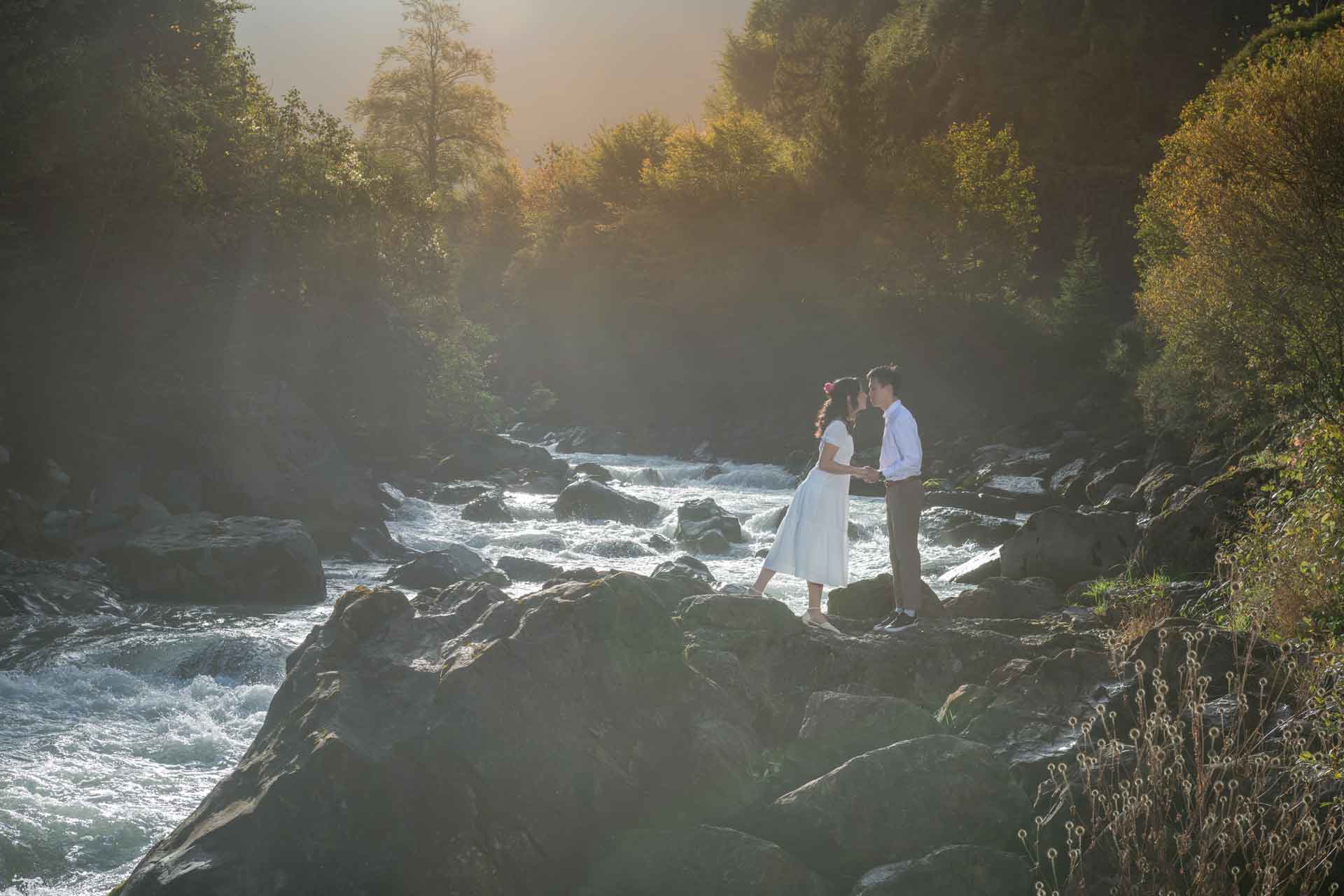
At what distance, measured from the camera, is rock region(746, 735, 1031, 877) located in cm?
577

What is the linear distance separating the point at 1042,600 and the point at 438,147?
58.9 m

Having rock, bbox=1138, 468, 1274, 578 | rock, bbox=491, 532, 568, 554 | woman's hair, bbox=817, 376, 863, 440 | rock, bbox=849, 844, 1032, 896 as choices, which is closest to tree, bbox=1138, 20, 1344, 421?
rock, bbox=1138, 468, 1274, 578

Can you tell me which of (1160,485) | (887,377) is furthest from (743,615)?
(1160,485)

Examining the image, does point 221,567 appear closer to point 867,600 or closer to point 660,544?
point 660,544

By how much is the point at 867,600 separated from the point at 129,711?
7.70m

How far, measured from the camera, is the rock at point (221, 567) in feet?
51.2

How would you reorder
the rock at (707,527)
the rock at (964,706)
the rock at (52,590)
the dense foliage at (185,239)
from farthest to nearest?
the rock at (707,527), the dense foliage at (185,239), the rock at (52,590), the rock at (964,706)

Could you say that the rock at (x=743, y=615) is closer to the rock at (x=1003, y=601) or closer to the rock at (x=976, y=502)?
the rock at (x=1003, y=601)

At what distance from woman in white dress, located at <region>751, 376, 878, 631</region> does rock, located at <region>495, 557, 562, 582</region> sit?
23.8 feet

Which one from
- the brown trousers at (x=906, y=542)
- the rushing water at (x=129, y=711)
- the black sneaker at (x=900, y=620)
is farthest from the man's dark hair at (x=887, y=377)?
the rushing water at (x=129, y=711)

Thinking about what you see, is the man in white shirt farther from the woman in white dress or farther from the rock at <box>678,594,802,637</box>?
the rock at <box>678,594,802,637</box>

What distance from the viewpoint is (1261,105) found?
18062 millimetres

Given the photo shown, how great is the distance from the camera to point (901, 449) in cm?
1053

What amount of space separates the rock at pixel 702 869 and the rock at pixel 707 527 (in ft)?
50.7
